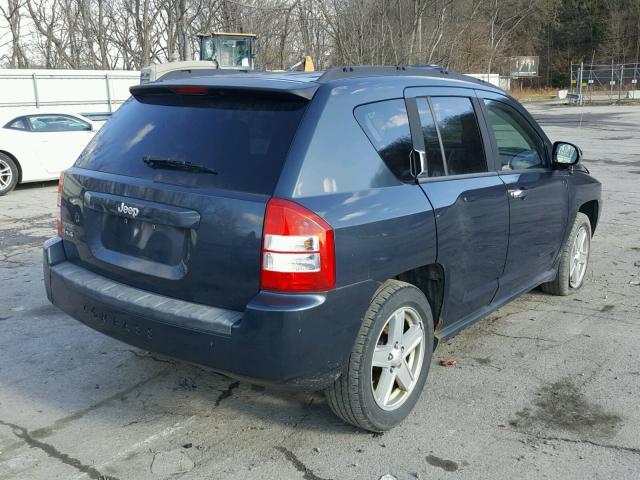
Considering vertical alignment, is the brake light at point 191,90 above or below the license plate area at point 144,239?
above

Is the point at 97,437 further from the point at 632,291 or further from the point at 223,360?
the point at 632,291

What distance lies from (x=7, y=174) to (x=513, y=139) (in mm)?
9455

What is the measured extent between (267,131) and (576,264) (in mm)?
3675

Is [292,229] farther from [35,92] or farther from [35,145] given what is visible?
[35,92]

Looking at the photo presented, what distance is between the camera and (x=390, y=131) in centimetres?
330

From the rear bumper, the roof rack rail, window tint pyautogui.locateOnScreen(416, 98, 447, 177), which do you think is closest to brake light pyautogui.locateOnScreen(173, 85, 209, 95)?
the roof rack rail

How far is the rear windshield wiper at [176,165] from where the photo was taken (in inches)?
119

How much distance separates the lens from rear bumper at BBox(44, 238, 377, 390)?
2.72m

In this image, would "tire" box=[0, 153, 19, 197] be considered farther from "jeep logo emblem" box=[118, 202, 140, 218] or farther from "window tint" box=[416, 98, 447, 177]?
"window tint" box=[416, 98, 447, 177]

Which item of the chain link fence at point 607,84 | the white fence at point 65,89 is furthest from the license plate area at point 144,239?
the chain link fence at point 607,84

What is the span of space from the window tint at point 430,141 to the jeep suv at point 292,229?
14 mm

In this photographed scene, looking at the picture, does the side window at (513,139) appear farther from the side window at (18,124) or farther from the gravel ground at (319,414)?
the side window at (18,124)

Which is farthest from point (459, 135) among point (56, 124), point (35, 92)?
point (35, 92)

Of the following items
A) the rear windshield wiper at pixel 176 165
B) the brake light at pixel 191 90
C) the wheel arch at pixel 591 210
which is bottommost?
the wheel arch at pixel 591 210
